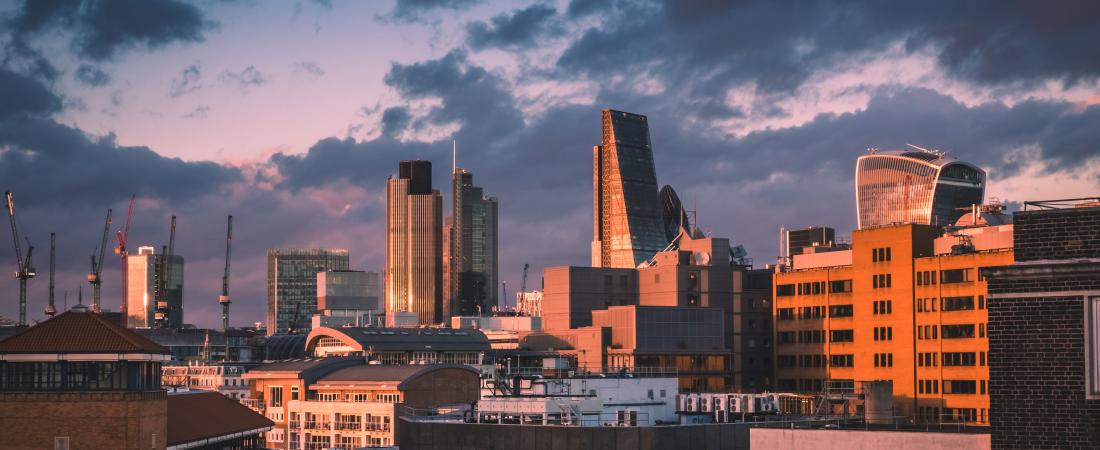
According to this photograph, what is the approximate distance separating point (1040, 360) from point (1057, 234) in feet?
13.9

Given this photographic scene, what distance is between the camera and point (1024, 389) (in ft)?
154

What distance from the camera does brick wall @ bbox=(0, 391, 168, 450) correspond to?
11225 centimetres

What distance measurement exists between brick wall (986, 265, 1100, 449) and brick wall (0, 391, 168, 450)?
81906 mm

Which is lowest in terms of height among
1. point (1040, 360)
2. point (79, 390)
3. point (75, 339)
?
point (79, 390)

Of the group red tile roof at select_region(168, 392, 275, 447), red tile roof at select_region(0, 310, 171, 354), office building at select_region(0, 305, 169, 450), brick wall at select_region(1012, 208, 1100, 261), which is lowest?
red tile roof at select_region(168, 392, 275, 447)

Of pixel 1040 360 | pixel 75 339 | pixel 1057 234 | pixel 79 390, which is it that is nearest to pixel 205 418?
pixel 75 339

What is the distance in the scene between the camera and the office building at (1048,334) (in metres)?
46.1

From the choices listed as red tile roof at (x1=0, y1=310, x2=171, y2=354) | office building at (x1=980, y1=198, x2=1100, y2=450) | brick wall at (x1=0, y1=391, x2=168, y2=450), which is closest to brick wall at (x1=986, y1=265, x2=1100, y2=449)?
office building at (x1=980, y1=198, x2=1100, y2=450)

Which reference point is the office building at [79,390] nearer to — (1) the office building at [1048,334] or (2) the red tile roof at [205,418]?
(2) the red tile roof at [205,418]

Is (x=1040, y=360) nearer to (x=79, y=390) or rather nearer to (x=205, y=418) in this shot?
(x=79, y=390)

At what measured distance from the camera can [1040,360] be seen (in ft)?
153

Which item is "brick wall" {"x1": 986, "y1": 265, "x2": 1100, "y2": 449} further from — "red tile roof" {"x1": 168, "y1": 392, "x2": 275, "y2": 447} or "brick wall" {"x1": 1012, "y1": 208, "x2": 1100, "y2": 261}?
"red tile roof" {"x1": 168, "y1": 392, "x2": 275, "y2": 447}

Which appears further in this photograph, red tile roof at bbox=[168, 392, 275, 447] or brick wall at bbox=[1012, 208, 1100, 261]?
red tile roof at bbox=[168, 392, 275, 447]

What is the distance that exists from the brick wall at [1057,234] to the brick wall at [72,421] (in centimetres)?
8297
